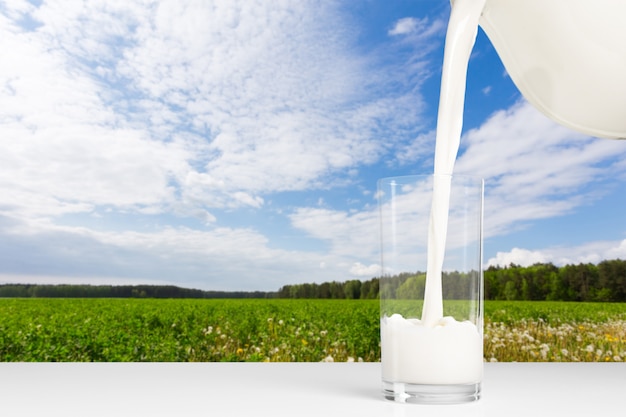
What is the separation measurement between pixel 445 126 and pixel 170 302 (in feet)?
12.5

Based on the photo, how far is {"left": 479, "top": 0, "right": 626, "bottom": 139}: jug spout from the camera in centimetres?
104

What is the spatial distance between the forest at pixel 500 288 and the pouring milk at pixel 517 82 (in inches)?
127

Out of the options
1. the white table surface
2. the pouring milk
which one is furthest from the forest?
the pouring milk

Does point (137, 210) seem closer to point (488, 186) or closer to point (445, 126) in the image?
point (488, 186)

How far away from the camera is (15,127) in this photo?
4.69 m

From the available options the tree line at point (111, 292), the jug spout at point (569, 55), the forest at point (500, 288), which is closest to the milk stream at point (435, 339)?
the jug spout at point (569, 55)

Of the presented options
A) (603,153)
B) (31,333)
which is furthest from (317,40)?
(31,333)

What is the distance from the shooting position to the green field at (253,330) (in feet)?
14.3

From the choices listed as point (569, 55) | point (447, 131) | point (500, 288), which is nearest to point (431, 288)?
point (447, 131)

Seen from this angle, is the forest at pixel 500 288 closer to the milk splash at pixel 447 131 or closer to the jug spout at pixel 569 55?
the jug spout at pixel 569 55

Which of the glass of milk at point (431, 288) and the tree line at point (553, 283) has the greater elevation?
the tree line at point (553, 283)

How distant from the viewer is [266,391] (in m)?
0.93

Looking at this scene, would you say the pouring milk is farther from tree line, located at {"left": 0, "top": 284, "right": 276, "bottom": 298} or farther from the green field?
tree line, located at {"left": 0, "top": 284, "right": 276, "bottom": 298}

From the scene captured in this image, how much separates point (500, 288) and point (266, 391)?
3687mm
